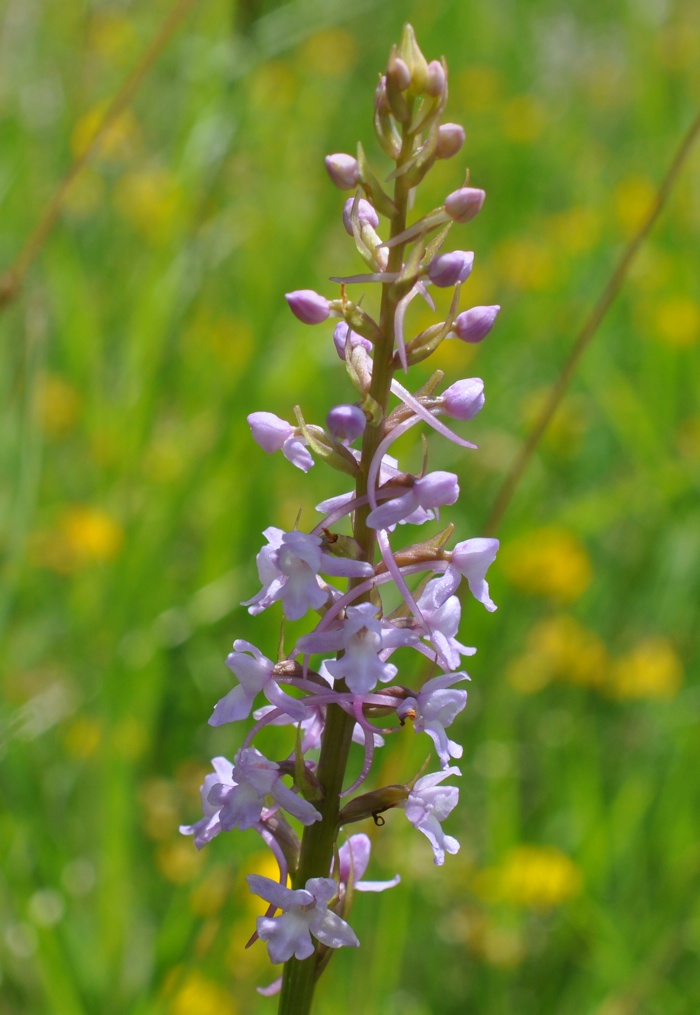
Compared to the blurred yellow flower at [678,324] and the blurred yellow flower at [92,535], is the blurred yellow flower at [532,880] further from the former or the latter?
the blurred yellow flower at [678,324]

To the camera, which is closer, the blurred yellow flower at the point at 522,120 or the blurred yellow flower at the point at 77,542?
the blurred yellow flower at the point at 77,542

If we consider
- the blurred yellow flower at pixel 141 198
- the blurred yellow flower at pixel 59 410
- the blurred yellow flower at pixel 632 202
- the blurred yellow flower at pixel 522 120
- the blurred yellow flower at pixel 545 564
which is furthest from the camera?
the blurred yellow flower at pixel 522 120

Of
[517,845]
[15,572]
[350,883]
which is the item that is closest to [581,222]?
[517,845]

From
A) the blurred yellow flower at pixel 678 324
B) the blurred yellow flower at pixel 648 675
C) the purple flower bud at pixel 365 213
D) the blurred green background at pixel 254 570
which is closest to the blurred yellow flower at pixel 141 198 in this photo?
the blurred green background at pixel 254 570

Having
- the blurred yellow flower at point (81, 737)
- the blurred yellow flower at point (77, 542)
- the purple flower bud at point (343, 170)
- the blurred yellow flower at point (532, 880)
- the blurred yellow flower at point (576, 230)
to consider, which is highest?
the purple flower bud at point (343, 170)

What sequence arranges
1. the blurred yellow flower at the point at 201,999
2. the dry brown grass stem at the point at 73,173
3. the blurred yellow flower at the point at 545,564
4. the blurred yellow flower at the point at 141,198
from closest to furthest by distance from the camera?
1. the blurred yellow flower at the point at 201,999
2. the dry brown grass stem at the point at 73,173
3. the blurred yellow flower at the point at 545,564
4. the blurred yellow flower at the point at 141,198

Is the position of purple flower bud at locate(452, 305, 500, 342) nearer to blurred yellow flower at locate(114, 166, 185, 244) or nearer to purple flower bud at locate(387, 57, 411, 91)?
purple flower bud at locate(387, 57, 411, 91)

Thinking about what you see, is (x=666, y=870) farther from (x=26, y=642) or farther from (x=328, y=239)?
(x=328, y=239)
